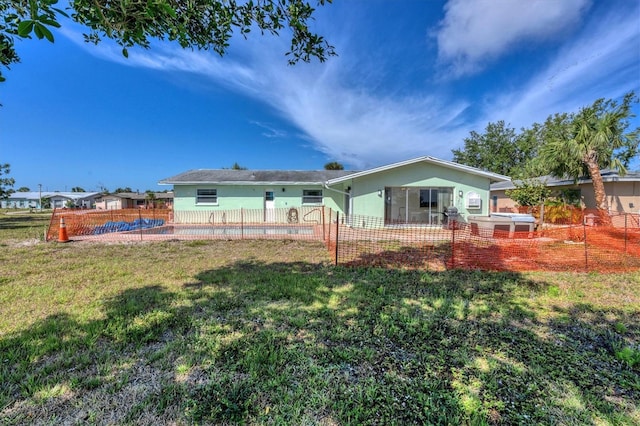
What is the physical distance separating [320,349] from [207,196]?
54.1 feet

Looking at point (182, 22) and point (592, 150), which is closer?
point (182, 22)

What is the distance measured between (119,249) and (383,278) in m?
7.97

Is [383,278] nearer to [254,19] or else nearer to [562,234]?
[254,19]

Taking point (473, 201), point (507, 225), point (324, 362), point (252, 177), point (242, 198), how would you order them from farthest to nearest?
1. point (252, 177)
2. point (242, 198)
3. point (473, 201)
4. point (507, 225)
5. point (324, 362)

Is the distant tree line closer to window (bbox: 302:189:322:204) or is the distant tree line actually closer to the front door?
window (bbox: 302:189:322:204)

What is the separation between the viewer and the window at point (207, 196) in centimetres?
1758

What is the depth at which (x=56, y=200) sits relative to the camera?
60.6 metres

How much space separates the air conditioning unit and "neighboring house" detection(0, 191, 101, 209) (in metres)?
62.8

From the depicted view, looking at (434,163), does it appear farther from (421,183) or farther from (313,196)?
(313,196)

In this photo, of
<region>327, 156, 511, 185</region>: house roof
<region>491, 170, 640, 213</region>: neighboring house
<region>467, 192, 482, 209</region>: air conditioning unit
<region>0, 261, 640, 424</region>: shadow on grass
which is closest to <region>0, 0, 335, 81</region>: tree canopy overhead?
<region>0, 261, 640, 424</region>: shadow on grass

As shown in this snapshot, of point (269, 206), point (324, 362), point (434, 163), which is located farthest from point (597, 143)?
point (269, 206)

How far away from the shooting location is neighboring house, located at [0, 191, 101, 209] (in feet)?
175

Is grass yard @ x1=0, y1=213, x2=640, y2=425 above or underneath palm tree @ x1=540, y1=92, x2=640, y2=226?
underneath

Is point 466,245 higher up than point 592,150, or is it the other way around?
point 592,150
